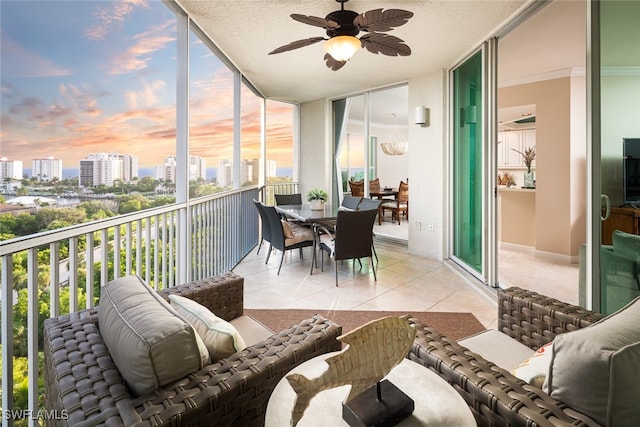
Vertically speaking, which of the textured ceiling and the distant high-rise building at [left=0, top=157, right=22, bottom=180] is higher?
the textured ceiling

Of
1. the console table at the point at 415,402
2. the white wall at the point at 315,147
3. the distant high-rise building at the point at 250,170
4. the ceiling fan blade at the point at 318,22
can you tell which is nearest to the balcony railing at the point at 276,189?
the white wall at the point at 315,147

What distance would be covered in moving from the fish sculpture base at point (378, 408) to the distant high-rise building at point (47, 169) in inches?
72.9

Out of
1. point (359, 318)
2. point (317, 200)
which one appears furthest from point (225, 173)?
point (359, 318)

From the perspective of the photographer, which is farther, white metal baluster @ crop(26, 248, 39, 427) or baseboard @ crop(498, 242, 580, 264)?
baseboard @ crop(498, 242, 580, 264)

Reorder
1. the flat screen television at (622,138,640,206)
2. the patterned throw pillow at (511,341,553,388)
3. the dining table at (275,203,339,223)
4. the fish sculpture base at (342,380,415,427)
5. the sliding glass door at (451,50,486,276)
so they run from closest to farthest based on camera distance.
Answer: the fish sculpture base at (342,380,415,427) < the patterned throw pillow at (511,341,553,388) < the flat screen television at (622,138,640,206) < the sliding glass door at (451,50,486,276) < the dining table at (275,203,339,223)

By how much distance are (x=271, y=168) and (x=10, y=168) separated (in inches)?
203

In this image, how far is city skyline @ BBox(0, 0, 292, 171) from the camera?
1.59 m

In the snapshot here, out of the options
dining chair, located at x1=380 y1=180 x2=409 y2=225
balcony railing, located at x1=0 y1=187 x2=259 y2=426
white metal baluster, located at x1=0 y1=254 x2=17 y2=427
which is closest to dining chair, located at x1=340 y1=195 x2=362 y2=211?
balcony railing, located at x1=0 y1=187 x2=259 y2=426

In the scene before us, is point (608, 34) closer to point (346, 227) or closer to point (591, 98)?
point (591, 98)

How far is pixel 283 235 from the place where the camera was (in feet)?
13.1

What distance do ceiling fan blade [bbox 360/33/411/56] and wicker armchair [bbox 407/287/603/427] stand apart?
214 centimetres

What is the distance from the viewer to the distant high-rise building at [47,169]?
1.69 metres

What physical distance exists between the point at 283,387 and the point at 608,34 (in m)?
2.67

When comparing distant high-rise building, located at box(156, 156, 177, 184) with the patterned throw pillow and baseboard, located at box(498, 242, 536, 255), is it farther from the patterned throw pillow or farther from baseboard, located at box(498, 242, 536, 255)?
baseboard, located at box(498, 242, 536, 255)
